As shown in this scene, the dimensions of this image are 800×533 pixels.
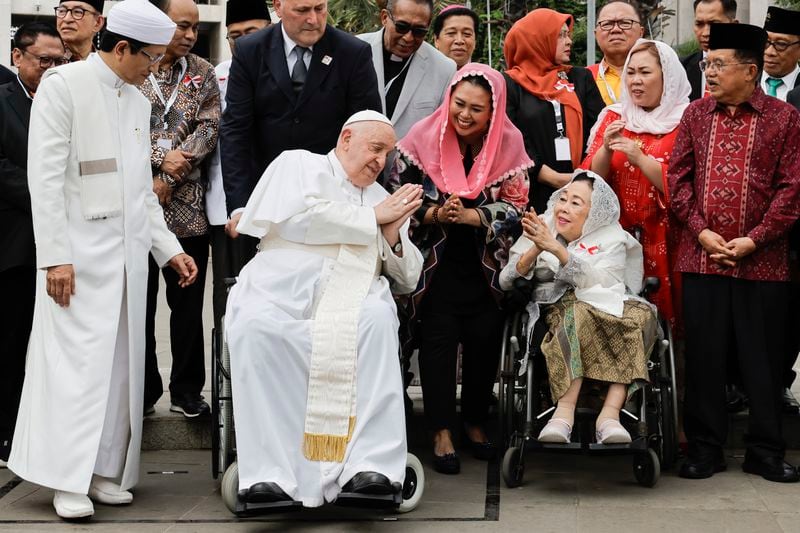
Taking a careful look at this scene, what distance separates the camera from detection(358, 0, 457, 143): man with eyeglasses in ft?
21.7

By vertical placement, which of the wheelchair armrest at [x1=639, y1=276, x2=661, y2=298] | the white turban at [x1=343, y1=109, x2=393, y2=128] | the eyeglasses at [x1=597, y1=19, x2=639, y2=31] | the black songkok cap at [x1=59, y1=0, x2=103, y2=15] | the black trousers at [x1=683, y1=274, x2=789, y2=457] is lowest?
the black trousers at [x1=683, y1=274, x2=789, y2=457]

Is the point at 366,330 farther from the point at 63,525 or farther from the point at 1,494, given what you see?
the point at 1,494

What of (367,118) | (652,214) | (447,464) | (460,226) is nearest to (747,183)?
(652,214)

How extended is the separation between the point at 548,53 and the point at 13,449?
127 inches

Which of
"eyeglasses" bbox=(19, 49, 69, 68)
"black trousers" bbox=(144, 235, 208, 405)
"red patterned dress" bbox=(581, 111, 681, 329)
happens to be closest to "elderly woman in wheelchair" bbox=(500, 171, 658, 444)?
"red patterned dress" bbox=(581, 111, 681, 329)

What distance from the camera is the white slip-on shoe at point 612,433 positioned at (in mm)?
5523

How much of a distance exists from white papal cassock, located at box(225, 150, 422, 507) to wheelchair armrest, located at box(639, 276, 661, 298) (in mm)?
Answer: 1060

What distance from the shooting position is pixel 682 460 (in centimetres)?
620

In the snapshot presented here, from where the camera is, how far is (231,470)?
17.2 ft

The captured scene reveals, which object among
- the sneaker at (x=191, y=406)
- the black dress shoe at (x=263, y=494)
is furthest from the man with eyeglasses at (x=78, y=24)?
the black dress shoe at (x=263, y=494)

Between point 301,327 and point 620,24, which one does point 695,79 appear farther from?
point 301,327

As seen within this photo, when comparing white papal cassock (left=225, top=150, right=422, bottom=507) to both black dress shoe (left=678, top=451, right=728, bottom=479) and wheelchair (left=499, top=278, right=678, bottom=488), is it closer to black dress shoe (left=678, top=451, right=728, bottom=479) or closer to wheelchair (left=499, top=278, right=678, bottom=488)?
wheelchair (left=499, top=278, right=678, bottom=488)

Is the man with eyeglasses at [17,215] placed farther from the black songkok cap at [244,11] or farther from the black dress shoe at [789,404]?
the black dress shoe at [789,404]

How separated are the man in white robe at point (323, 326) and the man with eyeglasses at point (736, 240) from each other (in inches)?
50.9
